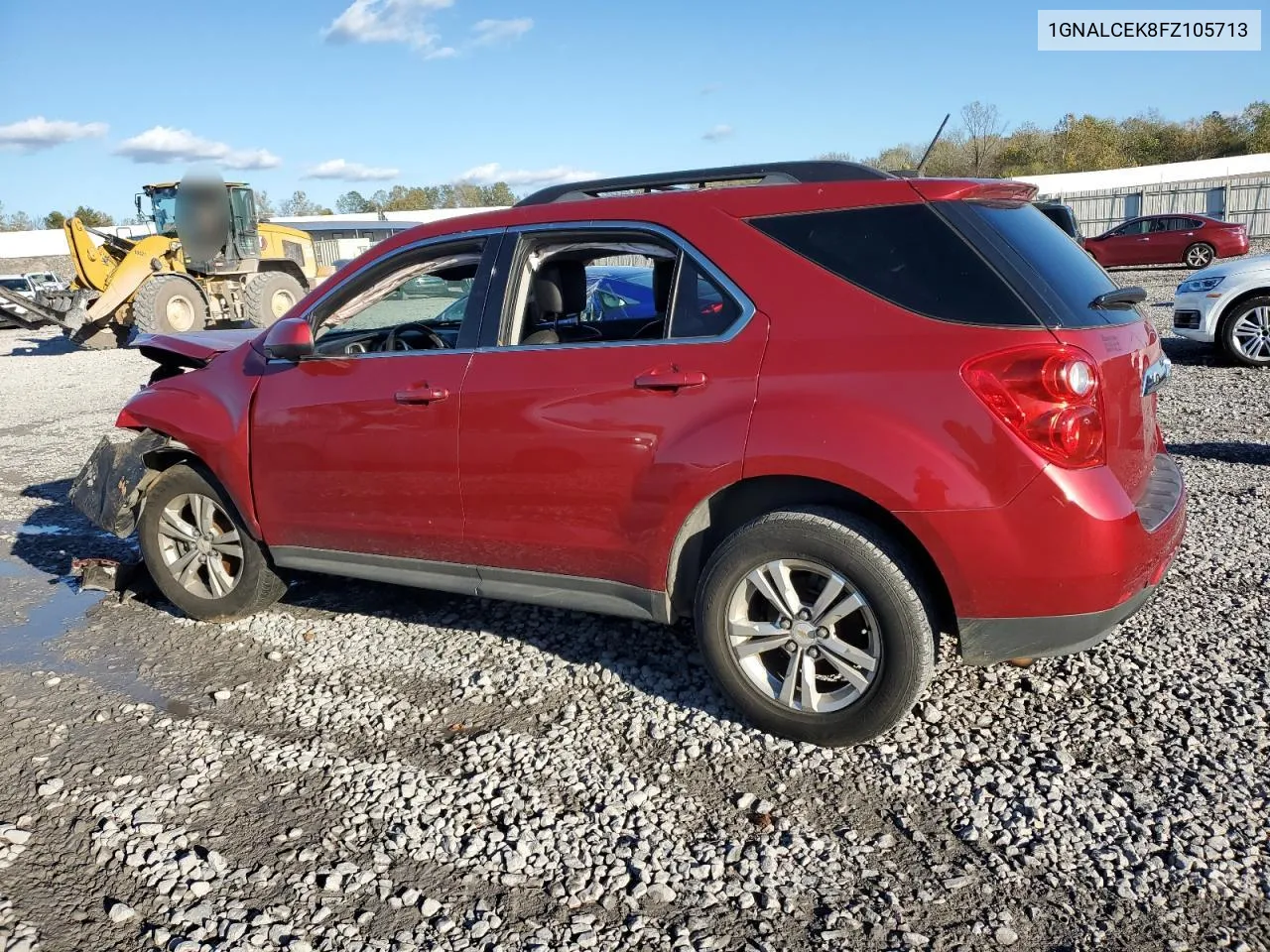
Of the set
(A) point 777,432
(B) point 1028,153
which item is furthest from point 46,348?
(B) point 1028,153

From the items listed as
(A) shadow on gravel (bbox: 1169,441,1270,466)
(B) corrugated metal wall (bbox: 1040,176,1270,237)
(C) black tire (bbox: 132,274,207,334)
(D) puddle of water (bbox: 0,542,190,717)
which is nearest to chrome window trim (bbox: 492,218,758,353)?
(D) puddle of water (bbox: 0,542,190,717)

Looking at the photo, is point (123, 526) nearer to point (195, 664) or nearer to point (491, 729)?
point (195, 664)

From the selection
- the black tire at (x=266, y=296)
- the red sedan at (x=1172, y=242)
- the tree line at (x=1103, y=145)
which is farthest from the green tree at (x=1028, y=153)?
the black tire at (x=266, y=296)

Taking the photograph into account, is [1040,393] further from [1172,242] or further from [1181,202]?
[1181,202]

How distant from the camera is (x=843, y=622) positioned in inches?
129

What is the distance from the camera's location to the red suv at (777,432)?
289 centimetres

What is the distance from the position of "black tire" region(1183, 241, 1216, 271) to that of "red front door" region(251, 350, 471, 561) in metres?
28.0

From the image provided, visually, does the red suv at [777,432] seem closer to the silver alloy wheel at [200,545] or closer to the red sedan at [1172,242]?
the silver alloy wheel at [200,545]

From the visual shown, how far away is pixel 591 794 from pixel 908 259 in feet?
6.63

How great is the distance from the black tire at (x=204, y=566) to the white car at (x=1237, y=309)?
9871mm

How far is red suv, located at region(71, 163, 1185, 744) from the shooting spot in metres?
2.89

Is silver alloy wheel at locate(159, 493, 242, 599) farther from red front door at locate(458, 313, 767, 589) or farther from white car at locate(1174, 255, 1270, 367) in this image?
white car at locate(1174, 255, 1270, 367)

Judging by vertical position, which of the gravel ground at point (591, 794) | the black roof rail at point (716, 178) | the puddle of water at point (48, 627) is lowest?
the gravel ground at point (591, 794)

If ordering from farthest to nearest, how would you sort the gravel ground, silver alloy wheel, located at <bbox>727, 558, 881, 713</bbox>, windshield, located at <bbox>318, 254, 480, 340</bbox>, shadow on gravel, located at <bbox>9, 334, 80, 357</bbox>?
shadow on gravel, located at <bbox>9, 334, 80, 357</bbox>
windshield, located at <bbox>318, 254, 480, 340</bbox>
silver alloy wheel, located at <bbox>727, 558, 881, 713</bbox>
the gravel ground
